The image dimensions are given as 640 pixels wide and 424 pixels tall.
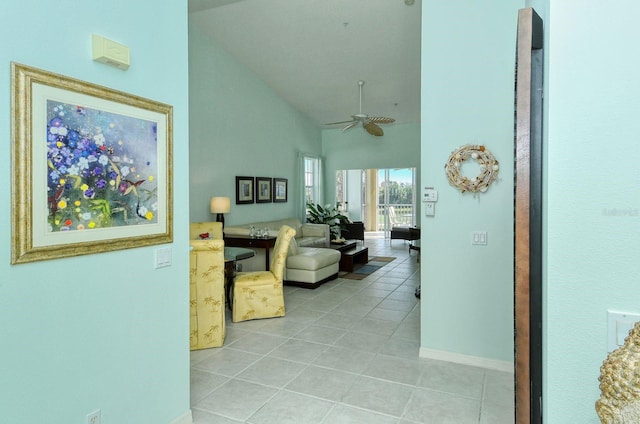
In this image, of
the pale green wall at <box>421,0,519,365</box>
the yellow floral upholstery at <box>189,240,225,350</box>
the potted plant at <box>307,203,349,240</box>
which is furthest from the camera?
the potted plant at <box>307,203,349,240</box>

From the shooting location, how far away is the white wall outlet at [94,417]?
1775 mm

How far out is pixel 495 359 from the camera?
314 cm

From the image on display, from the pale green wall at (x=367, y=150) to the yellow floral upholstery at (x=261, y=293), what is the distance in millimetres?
6504

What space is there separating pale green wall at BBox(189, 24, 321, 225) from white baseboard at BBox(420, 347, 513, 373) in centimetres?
409

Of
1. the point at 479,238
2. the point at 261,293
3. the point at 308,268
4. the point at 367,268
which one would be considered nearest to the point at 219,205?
the point at 308,268

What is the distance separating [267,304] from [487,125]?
2.97m

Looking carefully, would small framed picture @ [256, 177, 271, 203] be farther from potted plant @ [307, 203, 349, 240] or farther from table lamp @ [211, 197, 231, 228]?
potted plant @ [307, 203, 349, 240]

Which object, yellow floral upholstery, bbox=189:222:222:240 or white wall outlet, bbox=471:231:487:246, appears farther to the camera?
yellow floral upholstery, bbox=189:222:222:240

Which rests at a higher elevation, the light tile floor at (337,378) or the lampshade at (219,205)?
the lampshade at (219,205)

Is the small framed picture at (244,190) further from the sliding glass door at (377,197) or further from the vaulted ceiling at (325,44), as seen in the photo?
the sliding glass door at (377,197)

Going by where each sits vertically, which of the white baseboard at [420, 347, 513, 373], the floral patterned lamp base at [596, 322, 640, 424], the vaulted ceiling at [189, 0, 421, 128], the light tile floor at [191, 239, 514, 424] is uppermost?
the vaulted ceiling at [189, 0, 421, 128]

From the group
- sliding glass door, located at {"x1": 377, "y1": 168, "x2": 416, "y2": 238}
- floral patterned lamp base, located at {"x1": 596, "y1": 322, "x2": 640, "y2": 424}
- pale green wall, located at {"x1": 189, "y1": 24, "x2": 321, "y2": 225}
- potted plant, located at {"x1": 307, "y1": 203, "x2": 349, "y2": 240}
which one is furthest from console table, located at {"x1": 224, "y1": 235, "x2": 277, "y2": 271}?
sliding glass door, located at {"x1": 377, "y1": 168, "x2": 416, "y2": 238}

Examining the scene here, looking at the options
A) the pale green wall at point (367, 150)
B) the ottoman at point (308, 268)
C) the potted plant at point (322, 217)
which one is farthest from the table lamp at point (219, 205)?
the pale green wall at point (367, 150)

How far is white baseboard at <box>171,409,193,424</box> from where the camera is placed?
7.42ft
